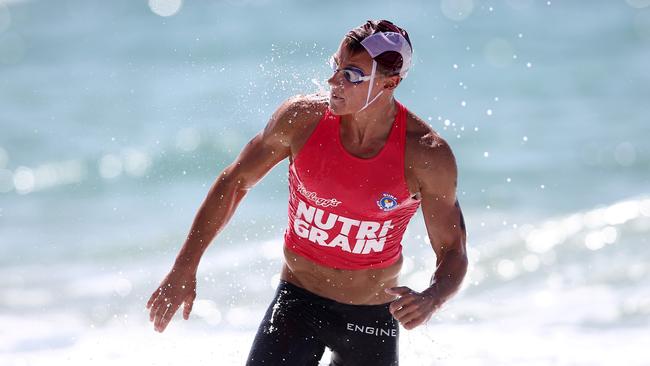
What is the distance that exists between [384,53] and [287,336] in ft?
4.38

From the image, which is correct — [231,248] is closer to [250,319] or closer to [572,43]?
[250,319]

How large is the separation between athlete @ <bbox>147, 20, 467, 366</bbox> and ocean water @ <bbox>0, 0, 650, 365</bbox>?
539 millimetres

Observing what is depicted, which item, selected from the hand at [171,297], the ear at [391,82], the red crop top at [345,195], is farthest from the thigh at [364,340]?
the ear at [391,82]

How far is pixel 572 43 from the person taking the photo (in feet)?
53.6

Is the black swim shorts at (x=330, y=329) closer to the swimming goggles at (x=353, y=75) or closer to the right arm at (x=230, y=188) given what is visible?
the right arm at (x=230, y=188)

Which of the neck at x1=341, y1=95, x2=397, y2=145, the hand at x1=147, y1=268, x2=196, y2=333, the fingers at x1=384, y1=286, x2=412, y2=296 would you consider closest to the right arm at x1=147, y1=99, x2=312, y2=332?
the hand at x1=147, y1=268, x2=196, y2=333

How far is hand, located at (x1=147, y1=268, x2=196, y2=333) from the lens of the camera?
445 cm

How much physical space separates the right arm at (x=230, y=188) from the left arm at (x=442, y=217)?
63 centimetres

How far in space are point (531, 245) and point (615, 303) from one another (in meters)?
1.69

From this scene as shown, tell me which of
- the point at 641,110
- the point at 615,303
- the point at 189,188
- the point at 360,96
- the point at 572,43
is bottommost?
the point at 360,96

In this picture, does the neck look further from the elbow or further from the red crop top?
the elbow

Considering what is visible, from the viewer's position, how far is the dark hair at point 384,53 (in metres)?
4.55

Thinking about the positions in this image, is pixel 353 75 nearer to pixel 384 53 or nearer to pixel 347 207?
pixel 384 53

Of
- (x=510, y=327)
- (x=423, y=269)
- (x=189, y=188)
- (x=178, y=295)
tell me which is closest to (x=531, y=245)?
(x=423, y=269)
